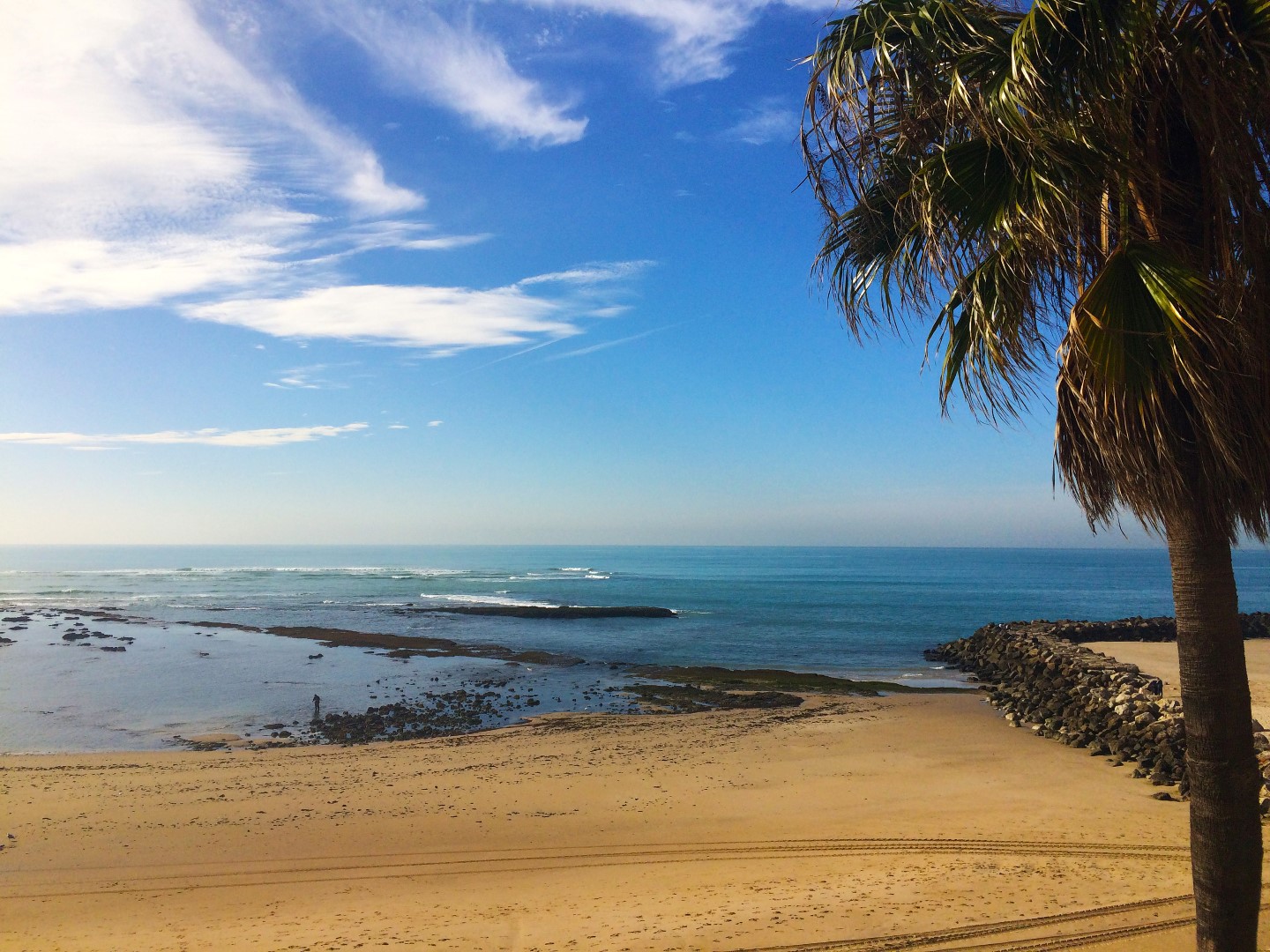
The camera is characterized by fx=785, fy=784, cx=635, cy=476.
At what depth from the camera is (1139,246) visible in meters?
3.68

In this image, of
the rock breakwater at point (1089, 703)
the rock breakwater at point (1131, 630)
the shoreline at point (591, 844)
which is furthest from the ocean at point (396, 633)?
the rock breakwater at point (1131, 630)

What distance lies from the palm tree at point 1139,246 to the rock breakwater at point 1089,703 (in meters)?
3.57

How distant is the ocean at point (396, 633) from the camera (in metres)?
22.5

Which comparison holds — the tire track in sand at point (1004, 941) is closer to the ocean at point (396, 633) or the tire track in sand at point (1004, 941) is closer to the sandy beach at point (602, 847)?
the sandy beach at point (602, 847)

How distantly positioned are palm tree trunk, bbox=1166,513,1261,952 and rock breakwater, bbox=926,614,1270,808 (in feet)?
10.7

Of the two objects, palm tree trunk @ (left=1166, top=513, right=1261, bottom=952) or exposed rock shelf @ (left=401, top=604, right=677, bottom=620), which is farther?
exposed rock shelf @ (left=401, top=604, right=677, bottom=620)

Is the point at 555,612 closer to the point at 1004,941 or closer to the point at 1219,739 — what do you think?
the point at 1004,941

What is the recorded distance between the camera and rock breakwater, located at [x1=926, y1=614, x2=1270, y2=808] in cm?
1257

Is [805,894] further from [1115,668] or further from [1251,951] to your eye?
[1115,668]

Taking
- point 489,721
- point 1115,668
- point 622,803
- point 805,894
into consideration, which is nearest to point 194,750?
point 489,721

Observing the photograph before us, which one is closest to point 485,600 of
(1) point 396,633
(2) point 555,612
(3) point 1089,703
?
(2) point 555,612

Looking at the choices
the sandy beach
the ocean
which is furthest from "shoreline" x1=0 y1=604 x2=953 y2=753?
the sandy beach

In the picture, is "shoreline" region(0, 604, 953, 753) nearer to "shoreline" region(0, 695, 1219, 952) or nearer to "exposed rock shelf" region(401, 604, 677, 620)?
"shoreline" region(0, 695, 1219, 952)

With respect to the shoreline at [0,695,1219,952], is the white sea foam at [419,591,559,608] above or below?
below
